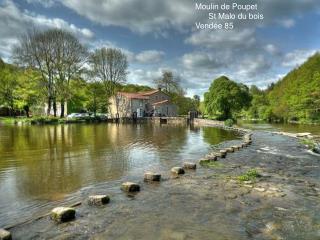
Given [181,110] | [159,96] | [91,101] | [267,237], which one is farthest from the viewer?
[181,110]

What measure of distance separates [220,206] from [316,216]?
241 centimetres

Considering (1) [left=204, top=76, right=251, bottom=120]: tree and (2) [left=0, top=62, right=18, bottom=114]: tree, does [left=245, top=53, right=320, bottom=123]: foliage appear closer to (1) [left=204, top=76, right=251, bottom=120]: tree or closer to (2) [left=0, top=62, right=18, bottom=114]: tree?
(1) [left=204, top=76, right=251, bottom=120]: tree

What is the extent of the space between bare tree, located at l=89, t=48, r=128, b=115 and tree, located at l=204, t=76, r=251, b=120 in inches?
820

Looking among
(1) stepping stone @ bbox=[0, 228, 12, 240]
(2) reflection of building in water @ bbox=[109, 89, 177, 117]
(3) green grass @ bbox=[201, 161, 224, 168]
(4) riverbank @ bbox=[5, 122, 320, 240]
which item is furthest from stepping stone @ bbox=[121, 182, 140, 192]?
(2) reflection of building in water @ bbox=[109, 89, 177, 117]

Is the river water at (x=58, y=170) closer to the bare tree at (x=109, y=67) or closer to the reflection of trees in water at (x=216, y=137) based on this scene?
the reflection of trees in water at (x=216, y=137)

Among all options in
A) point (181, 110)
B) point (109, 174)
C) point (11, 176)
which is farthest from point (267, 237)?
point (181, 110)

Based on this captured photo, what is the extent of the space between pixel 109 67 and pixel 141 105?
13.1 metres

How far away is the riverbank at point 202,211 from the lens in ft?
22.1

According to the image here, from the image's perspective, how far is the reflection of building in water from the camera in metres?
73.2

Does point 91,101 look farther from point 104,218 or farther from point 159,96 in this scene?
point 104,218

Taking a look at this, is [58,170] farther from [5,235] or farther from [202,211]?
[202,211]

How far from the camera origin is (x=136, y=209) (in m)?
8.38

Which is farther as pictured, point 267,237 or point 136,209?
point 136,209

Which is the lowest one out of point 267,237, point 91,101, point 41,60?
point 267,237
